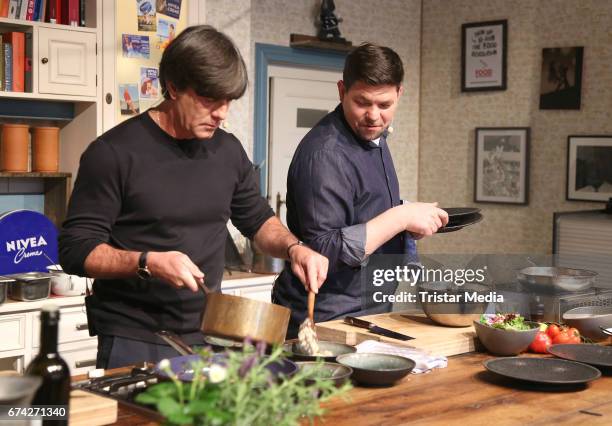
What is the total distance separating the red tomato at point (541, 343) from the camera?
8.12ft

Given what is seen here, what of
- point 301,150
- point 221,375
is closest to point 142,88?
point 301,150

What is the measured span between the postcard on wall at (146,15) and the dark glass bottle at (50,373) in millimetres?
3110

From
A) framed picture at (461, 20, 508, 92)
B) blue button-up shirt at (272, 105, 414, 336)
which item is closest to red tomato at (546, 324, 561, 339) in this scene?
blue button-up shirt at (272, 105, 414, 336)

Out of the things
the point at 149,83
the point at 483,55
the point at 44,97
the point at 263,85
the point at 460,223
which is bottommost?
the point at 460,223

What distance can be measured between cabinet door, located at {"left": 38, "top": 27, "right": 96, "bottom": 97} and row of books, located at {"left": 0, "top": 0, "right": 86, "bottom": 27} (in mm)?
92

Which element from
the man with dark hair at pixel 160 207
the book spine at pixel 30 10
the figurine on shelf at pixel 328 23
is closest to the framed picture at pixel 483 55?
the figurine on shelf at pixel 328 23

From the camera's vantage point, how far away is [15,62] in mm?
4012

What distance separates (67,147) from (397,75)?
2345mm

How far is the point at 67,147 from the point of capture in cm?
440

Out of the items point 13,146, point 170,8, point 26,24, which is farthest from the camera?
point 170,8

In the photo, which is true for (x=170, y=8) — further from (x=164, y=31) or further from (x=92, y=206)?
(x=92, y=206)

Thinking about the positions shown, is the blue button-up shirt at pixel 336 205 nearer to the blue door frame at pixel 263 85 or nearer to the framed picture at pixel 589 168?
the blue door frame at pixel 263 85

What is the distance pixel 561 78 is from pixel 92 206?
4.27 meters

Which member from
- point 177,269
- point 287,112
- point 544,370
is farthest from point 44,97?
point 544,370
